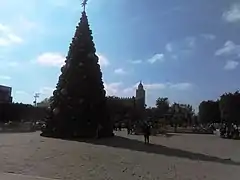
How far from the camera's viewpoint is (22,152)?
17688mm

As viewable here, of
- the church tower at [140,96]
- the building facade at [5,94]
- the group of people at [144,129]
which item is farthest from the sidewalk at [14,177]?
the church tower at [140,96]

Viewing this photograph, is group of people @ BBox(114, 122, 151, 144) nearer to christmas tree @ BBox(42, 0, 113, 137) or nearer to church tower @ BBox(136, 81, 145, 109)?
christmas tree @ BBox(42, 0, 113, 137)

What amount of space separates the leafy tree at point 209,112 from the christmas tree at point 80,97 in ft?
263

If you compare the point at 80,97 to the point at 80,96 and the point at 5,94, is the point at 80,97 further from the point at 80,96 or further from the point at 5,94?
the point at 5,94

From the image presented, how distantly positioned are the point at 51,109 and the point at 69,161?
→ 1889 centimetres

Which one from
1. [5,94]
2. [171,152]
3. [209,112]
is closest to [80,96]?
[171,152]

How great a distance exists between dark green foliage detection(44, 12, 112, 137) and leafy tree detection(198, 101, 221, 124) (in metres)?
80.0

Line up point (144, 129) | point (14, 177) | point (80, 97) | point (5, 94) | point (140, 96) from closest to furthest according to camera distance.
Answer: point (14, 177) < point (144, 129) < point (80, 97) < point (5, 94) < point (140, 96)

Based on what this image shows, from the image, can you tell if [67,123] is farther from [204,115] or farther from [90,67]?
[204,115]

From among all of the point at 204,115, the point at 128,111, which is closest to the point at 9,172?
the point at 128,111

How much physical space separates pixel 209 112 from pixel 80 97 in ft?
275

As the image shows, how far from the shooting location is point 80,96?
34125mm

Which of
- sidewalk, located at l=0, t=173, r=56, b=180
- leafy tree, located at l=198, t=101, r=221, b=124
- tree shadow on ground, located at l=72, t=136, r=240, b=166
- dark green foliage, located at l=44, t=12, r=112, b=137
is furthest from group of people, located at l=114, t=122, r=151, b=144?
leafy tree, located at l=198, t=101, r=221, b=124

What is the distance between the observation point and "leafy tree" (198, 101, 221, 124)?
11162cm
